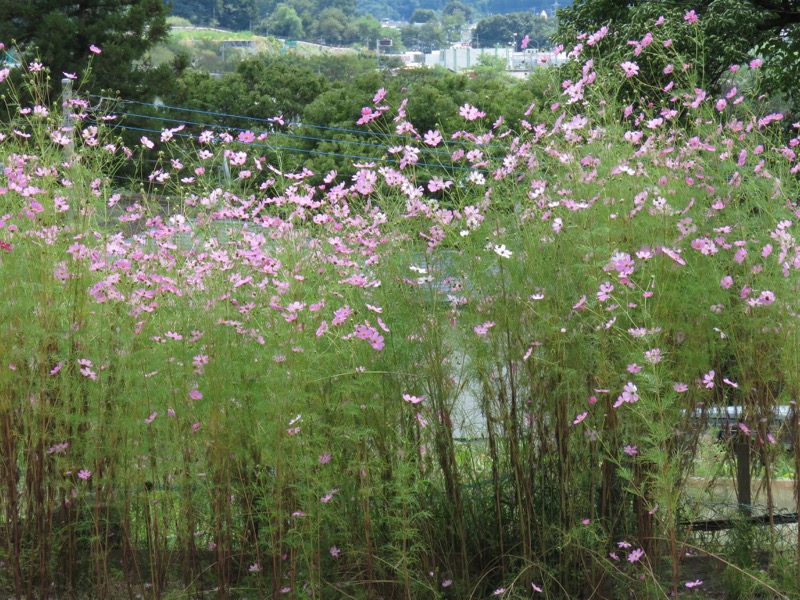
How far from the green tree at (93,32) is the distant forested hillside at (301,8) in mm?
43084

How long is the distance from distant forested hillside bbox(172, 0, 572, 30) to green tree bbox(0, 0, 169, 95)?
43084 mm

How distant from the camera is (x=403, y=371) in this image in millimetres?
3123

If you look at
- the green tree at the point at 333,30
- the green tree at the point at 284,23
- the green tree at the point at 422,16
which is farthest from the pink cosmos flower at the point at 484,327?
the green tree at the point at 422,16

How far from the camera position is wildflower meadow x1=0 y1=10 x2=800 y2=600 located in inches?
120

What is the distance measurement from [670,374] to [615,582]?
2.40 feet

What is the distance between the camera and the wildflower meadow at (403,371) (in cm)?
304

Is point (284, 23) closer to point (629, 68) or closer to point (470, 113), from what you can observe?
point (629, 68)

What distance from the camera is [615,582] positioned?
321cm

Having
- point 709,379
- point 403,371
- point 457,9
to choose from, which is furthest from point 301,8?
point 709,379

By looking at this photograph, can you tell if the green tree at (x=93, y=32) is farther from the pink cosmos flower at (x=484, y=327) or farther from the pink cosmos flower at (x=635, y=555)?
the pink cosmos flower at (x=635, y=555)

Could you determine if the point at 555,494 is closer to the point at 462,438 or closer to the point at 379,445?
the point at 462,438

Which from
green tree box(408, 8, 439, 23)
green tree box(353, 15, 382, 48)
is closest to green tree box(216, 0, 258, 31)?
green tree box(353, 15, 382, 48)

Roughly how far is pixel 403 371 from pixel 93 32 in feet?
62.6

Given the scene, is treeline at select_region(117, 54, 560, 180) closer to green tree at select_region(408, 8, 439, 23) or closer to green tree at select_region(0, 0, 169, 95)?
green tree at select_region(0, 0, 169, 95)
